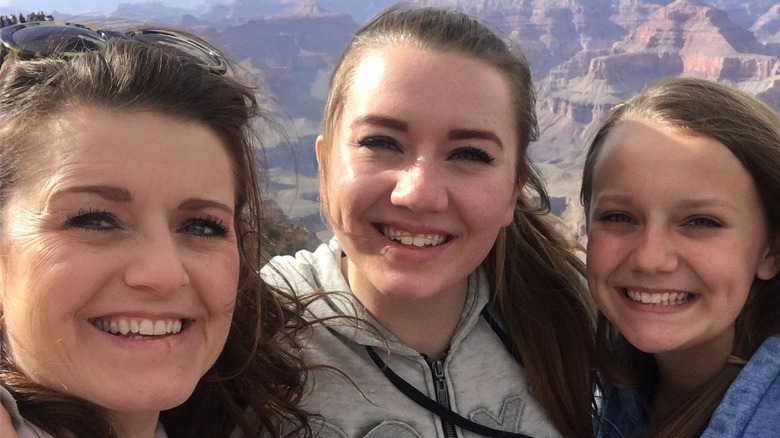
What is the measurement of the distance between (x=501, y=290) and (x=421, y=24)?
2.58 feet

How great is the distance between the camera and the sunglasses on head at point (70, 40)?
1284mm

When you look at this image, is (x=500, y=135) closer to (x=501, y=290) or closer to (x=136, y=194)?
(x=501, y=290)

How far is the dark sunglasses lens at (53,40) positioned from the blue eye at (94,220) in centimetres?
38

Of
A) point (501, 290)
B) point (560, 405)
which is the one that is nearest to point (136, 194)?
point (501, 290)

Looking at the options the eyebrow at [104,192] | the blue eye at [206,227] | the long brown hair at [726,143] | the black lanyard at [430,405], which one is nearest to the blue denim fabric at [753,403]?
the long brown hair at [726,143]

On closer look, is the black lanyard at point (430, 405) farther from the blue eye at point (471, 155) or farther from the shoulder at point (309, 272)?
the blue eye at point (471, 155)

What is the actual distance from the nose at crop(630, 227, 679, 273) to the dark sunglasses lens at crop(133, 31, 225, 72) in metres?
1.12

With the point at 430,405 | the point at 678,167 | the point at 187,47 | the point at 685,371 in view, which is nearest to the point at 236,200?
the point at 187,47

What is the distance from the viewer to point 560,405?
5.98 ft

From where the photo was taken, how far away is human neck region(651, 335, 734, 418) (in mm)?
1804

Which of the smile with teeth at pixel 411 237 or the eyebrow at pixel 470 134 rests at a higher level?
the eyebrow at pixel 470 134

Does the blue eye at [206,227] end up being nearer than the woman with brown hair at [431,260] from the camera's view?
Yes

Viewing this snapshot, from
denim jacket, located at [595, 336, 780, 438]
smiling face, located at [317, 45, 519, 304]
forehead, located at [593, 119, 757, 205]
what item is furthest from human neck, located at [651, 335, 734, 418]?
smiling face, located at [317, 45, 519, 304]

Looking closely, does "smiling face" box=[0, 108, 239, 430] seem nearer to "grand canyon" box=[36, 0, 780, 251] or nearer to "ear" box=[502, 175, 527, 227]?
"ear" box=[502, 175, 527, 227]
